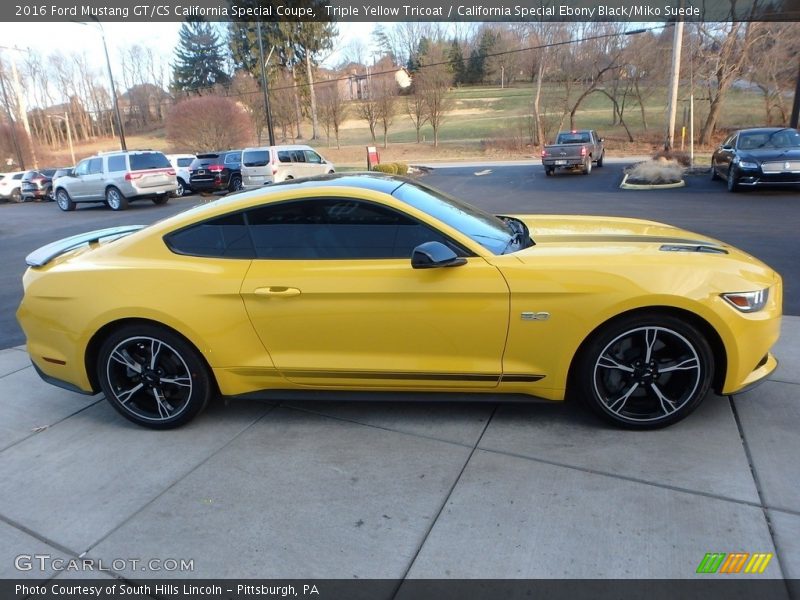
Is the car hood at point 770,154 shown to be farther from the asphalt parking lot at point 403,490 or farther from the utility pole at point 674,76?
the utility pole at point 674,76

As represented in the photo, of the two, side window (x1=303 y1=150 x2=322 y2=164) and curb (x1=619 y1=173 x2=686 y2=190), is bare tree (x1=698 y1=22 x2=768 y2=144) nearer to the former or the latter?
curb (x1=619 y1=173 x2=686 y2=190)

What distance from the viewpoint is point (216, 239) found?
346cm

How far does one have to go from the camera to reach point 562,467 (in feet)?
9.68

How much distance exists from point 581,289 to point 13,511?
3.16 m

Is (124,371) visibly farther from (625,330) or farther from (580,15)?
(580,15)

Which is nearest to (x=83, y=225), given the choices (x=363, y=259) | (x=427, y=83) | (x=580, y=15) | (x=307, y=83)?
(x=363, y=259)

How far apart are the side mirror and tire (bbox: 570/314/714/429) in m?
0.92

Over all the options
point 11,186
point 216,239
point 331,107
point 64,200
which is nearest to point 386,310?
point 216,239

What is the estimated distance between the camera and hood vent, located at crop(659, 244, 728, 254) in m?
3.28

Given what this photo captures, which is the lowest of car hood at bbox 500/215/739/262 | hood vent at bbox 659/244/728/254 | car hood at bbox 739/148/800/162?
car hood at bbox 739/148/800/162

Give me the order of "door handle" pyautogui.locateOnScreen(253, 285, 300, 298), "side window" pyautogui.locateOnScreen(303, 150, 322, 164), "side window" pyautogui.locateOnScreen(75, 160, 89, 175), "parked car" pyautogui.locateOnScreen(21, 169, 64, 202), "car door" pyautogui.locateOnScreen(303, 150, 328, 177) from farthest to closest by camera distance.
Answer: "parked car" pyautogui.locateOnScreen(21, 169, 64, 202) < "side window" pyautogui.locateOnScreen(303, 150, 322, 164) < "car door" pyautogui.locateOnScreen(303, 150, 328, 177) < "side window" pyautogui.locateOnScreen(75, 160, 89, 175) < "door handle" pyautogui.locateOnScreen(253, 285, 300, 298)

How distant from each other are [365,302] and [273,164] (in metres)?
16.9

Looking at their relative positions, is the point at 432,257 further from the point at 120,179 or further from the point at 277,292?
the point at 120,179

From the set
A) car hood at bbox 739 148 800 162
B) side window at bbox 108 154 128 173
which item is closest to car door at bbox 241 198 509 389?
car hood at bbox 739 148 800 162
